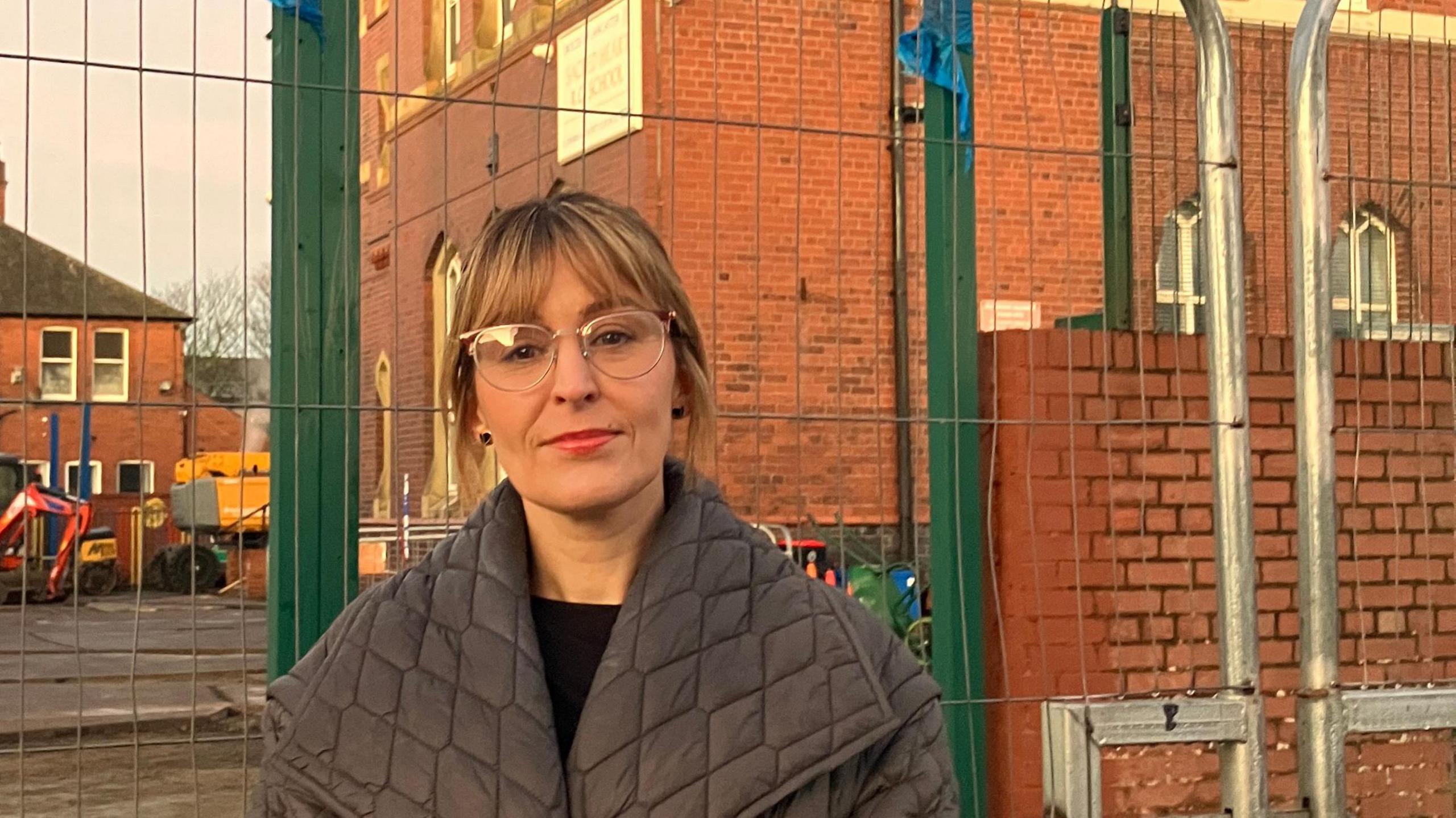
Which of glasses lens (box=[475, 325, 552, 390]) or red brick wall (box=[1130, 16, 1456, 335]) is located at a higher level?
red brick wall (box=[1130, 16, 1456, 335])

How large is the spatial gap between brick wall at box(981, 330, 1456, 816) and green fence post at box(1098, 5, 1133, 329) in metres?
0.16

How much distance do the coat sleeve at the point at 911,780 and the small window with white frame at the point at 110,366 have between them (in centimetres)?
183

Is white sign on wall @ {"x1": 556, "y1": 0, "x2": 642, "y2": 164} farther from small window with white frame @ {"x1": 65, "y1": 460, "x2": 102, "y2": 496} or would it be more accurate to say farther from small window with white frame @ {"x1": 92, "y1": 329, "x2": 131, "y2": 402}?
small window with white frame @ {"x1": 65, "y1": 460, "x2": 102, "y2": 496}

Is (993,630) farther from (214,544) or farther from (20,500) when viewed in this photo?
(20,500)

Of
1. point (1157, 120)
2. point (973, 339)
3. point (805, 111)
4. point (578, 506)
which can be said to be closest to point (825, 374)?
point (973, 339)

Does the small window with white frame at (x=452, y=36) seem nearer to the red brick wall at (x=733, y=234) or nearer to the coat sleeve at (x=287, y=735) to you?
the red brick wall at (x=733, y=234)

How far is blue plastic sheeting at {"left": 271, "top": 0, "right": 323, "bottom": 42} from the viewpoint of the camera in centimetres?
358

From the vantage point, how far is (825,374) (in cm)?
461

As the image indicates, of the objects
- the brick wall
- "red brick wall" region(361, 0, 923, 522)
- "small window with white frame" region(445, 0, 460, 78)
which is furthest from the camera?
the brick wall

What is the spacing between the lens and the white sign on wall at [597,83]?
3842mm

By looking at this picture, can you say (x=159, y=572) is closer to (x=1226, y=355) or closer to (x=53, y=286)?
(x=53, y=286)

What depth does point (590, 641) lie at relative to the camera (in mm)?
2168

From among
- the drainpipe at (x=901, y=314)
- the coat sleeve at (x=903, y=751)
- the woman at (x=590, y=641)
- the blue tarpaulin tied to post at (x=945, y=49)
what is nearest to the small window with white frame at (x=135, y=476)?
the woman at (x=590, y=641)

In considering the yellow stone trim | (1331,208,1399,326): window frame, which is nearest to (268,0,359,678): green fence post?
(1331,208,1399,326): window frame
